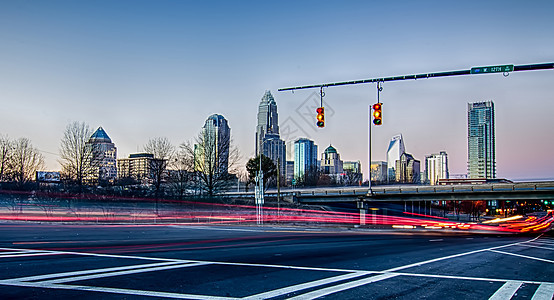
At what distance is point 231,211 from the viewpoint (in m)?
46.6

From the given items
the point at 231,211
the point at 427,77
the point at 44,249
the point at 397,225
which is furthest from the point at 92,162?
the point at 427,77

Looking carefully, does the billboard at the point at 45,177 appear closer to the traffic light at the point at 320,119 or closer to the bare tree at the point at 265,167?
the bare tree at the point at 265,167

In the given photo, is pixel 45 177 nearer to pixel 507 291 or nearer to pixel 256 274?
pixel 256 274

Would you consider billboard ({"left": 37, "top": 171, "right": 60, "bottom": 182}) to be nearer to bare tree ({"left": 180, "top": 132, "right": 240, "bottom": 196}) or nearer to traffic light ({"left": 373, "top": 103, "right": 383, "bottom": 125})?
bare tree ({"left": 180, "top": 132, "right": 240, "bottom": 196})

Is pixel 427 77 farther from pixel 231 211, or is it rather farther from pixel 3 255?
pixel 231 211

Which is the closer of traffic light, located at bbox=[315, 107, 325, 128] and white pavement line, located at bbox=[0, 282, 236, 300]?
white pavement line, located at bbox=[0, 282, 236, 300]

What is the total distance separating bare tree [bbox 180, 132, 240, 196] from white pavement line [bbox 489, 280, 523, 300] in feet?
167

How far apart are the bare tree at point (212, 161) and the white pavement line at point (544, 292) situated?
51.2 metres

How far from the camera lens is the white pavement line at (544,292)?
8141 millimetres

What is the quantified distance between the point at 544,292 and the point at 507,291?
723mm

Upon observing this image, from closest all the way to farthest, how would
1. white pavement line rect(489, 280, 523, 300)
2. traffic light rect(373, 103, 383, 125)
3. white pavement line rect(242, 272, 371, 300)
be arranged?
white pavement line rect(242, 272, 371, 300), white pavement line rect(489, 280, 523, 300), traffic light rect(373, 103, 383, 125)

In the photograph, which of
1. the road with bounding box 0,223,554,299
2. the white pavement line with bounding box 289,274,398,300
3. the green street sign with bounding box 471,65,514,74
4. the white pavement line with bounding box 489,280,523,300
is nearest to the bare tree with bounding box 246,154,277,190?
the green street sign with bounding box 471,65,514,74

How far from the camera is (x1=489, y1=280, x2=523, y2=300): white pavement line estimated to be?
8.08 metres

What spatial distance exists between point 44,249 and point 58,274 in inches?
207
